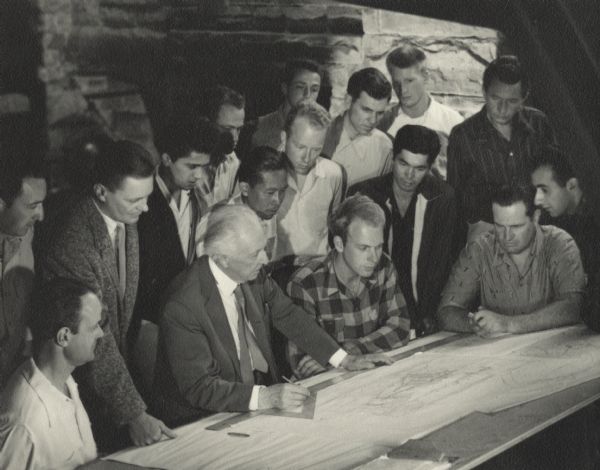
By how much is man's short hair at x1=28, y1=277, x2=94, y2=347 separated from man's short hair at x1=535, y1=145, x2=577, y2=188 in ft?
8.61

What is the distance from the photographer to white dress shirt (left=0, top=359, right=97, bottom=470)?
11.9 feet

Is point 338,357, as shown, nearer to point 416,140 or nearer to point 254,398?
point 254,398

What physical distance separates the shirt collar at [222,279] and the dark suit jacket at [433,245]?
1199 mm

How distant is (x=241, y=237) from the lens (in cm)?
422

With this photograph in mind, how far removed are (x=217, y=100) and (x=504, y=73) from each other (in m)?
1.60

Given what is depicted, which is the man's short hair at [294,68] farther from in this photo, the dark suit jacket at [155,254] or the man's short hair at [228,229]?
the dark suit jacket at [155,254]

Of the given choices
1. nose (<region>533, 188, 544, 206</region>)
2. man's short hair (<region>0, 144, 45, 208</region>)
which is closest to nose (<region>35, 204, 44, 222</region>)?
man's short hair (<region>0, 144, 45, 208</region>)

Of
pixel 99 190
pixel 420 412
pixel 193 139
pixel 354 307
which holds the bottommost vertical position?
pixel 420 412

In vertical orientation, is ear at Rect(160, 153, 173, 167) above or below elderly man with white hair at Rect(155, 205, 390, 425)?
above

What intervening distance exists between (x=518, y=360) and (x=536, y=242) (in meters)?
0.75

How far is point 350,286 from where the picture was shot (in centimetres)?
491

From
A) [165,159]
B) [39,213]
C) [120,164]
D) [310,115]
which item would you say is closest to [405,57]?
[310,115]

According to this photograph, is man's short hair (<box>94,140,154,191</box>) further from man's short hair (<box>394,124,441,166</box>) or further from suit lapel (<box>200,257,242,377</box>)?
man's short hair (<box>394,124,441,166</box>)

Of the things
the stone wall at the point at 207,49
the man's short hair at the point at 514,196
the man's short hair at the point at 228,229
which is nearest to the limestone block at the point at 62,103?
the stone wall at the point at 207,49
